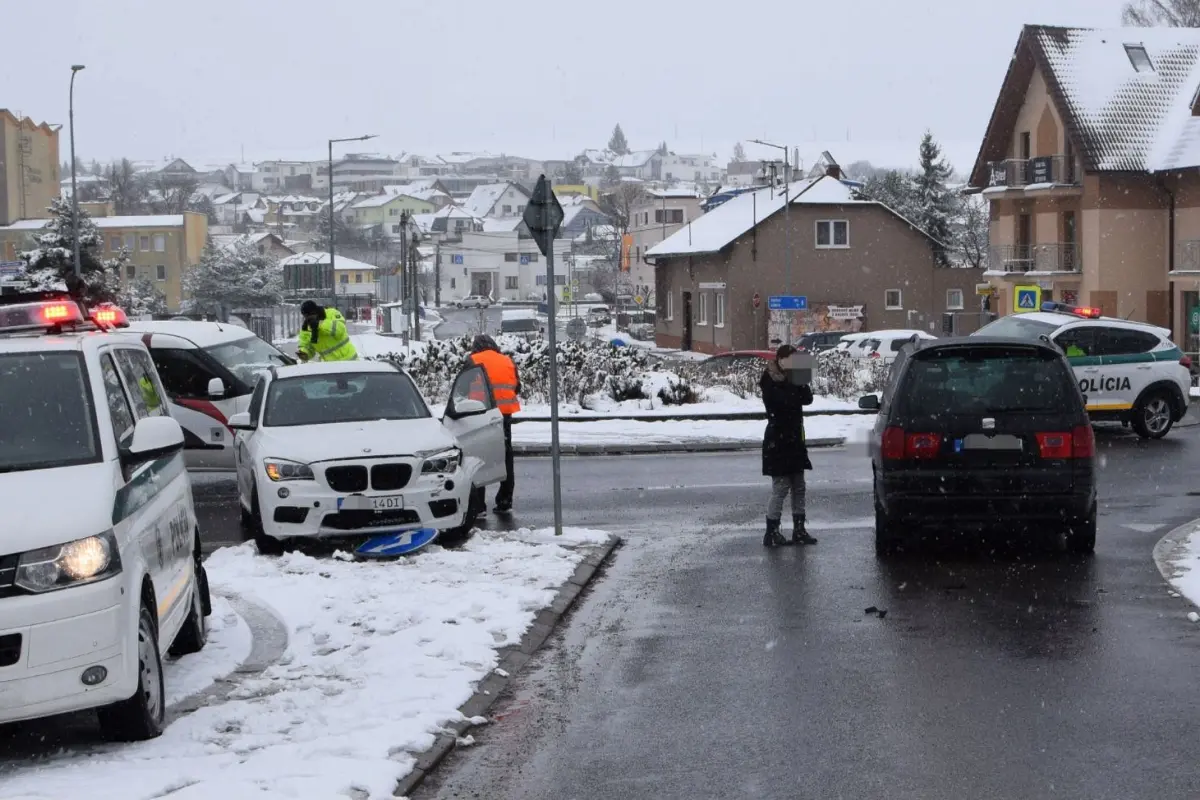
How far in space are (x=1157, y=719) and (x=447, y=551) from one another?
20.1 feet

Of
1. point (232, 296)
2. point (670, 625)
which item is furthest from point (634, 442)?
point (232, 296)

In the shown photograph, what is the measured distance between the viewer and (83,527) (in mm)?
6340

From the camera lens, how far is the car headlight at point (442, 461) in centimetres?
1244

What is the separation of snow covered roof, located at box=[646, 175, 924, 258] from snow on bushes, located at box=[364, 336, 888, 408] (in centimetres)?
3251

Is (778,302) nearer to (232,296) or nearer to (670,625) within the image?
(670,625)

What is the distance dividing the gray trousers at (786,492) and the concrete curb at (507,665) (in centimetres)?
143

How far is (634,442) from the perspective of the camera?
22.1 meters

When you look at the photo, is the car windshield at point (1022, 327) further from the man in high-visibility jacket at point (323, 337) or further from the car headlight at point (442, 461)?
the car headlight at point (442, 461)

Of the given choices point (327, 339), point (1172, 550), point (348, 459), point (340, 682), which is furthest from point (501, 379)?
point (340, 682)

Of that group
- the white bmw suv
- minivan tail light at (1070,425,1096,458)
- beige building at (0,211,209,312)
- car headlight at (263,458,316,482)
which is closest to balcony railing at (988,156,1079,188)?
the white bmw suv

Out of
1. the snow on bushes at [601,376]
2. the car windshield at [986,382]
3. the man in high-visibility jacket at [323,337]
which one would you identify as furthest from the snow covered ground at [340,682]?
the snow on bushes at [601,376]

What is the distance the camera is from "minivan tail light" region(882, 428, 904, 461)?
456 inches

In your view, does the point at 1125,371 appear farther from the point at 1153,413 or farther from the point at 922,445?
the point at 922,445

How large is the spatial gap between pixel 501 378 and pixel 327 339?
131 inches
